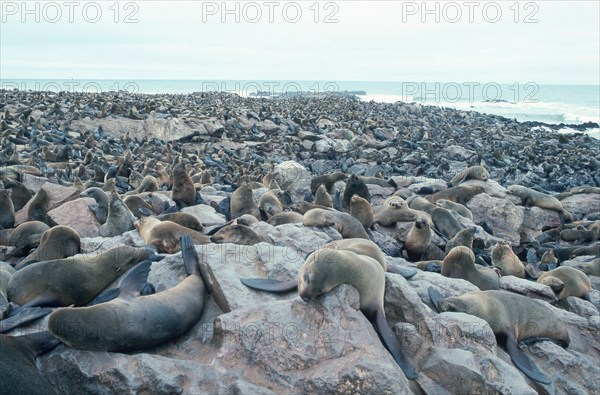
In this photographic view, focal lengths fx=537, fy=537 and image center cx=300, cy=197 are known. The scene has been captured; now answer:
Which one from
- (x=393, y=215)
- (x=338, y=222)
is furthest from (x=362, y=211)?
(x=338, y=222)

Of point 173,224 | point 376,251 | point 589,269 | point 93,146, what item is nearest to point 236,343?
point 376,251

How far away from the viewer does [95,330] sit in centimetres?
363

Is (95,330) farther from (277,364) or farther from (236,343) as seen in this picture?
(277,364)

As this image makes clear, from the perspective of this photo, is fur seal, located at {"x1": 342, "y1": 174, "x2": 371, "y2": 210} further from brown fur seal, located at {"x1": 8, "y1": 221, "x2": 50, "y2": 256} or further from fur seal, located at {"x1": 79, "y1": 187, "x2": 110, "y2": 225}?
brown fur seal, located at {"x1": 8, "y1": 221, "x2": 50, "y2": 256}

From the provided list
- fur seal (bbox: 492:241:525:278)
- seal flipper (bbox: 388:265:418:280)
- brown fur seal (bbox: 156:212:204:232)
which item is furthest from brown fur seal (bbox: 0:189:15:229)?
fur seal (bbox: 492:241:525:278)

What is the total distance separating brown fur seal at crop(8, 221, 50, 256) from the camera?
629cm

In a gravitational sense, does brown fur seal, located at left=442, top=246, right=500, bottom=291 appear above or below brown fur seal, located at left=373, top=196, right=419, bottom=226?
below

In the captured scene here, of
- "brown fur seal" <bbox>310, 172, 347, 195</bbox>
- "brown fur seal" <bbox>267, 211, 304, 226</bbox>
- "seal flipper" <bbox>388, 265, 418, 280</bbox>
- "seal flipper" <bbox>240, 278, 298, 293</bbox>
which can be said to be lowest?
"seal flipper" <bbox>388, 265, 418, 280</bbox>

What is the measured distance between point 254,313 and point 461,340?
1.66 meters

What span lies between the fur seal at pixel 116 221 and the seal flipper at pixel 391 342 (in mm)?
4108

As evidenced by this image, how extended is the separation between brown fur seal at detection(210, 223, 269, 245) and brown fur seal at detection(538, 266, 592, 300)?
346cm

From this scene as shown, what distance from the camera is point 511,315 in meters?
5.05

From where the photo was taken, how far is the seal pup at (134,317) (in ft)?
11.8

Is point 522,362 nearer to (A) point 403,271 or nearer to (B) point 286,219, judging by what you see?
(A) point 403,271
